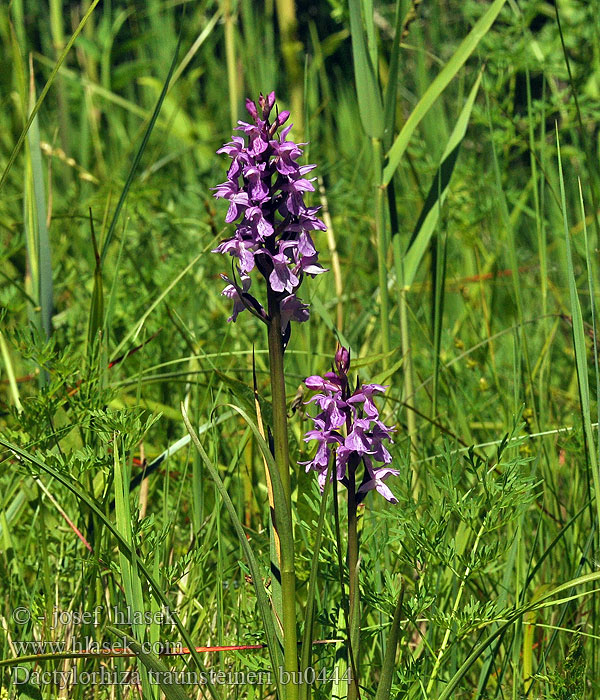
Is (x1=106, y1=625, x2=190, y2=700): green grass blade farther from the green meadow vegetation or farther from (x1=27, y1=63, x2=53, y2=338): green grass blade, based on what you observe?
(x1=27, y1=63, x2=53, y2=338): green grass blade

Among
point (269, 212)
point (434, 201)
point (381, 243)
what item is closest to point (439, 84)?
point (434, 201)

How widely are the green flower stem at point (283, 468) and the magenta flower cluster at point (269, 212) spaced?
0.04 meters

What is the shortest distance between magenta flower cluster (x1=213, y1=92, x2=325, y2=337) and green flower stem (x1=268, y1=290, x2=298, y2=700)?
0.04m

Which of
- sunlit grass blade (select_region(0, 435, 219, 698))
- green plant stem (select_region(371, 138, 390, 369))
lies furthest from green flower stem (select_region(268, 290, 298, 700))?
green plant stem (select_region(371, 138, 390, 369))

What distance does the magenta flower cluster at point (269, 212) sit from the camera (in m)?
0.89

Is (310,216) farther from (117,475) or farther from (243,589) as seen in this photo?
(243,589)

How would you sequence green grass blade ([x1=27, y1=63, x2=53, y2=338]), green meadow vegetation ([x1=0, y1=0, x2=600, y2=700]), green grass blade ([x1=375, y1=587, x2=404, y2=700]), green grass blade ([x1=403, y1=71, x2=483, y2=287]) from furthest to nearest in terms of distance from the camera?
1. green grass blade ([x1=27, y1=63, x2=53, y2=338])
2. green grass blade ([x1=403, y1=71, x2=483, y2=287])
3. green meadow vegetation ([x1=0, y1=0, x2=600, y2=700])
4. green grass blade ([x1=375, y1=587, x2=404, y2=700])

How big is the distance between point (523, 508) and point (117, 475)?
1.87ft

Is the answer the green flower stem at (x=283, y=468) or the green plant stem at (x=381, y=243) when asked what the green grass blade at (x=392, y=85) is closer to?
the green plant stem at (x=381, y=243)

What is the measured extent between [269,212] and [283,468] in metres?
0.30

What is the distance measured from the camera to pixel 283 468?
0.88 metres

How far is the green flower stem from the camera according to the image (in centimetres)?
86

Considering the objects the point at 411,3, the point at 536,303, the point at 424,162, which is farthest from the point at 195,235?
the point at 411,3

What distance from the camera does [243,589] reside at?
118 centimetres
